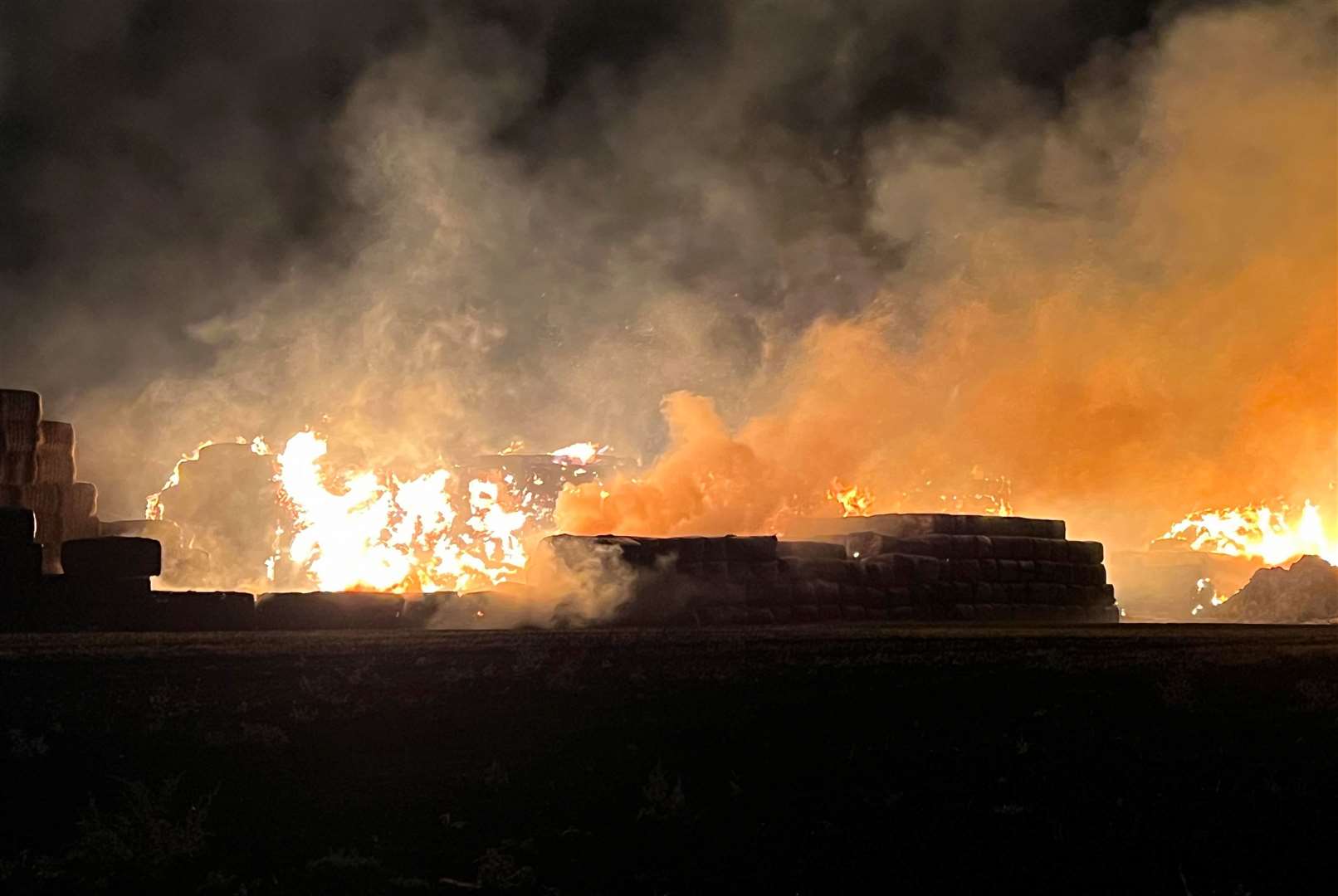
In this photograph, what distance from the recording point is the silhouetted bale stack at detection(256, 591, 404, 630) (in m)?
16.8

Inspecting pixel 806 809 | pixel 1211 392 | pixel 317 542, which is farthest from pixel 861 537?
pixel 1211 392

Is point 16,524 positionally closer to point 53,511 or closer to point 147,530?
point 53,511

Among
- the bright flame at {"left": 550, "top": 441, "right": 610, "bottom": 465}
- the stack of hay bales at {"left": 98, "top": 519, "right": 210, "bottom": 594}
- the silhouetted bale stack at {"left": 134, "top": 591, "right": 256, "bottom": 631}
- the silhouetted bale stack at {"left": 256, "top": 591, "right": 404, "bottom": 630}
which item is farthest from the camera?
the bright flame at {"left": 550, "top": 441, "right": 610, "bottom": 465}

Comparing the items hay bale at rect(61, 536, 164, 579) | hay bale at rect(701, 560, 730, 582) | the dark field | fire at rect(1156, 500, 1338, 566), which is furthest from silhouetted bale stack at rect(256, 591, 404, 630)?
fire at rect(1156, 500, 1338, 566)

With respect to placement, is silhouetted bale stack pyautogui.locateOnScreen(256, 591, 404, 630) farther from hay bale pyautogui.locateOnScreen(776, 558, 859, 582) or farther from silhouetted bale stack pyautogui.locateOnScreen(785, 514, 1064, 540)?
silhouetted bale stack pyautogui.locateOnScreen(785, 514, 1064, 540)

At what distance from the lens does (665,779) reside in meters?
5.11

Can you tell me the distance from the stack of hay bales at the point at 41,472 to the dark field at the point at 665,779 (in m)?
11.8

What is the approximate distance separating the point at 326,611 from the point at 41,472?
6.82 metres

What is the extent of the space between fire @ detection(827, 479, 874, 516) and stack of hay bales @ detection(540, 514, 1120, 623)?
3.99 meters

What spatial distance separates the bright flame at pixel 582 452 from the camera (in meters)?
45.0

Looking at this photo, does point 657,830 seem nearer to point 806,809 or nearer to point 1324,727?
point 806,809

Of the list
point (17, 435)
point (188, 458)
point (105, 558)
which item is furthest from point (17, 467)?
point (188, 458)

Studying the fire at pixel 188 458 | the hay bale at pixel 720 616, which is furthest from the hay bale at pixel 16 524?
the fire at pixel 188 458

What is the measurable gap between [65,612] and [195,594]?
173 centimetres
